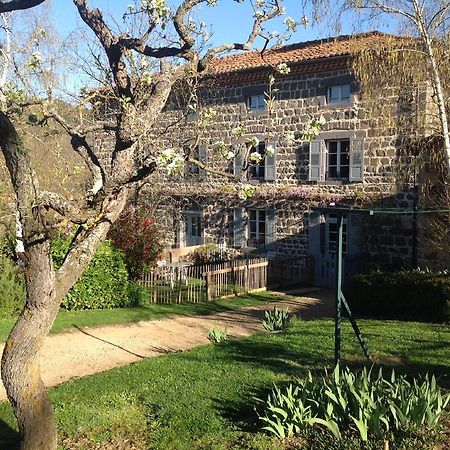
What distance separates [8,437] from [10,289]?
677 centimetres

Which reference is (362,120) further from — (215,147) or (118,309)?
(215,147)

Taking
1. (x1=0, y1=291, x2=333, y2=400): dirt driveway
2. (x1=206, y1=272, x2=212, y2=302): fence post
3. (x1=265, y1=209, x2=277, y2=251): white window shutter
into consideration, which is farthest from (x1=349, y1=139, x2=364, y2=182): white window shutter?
(x1=206, y1=272, x2=212, y2=302): fence post

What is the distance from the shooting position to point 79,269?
4648 mm

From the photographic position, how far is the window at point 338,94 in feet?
53.0

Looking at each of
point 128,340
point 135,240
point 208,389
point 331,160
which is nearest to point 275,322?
point 128,340

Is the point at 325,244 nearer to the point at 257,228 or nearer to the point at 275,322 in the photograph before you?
the point at 257,228

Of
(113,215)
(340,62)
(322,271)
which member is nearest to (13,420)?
(113,215)

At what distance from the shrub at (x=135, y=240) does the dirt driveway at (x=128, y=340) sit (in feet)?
8.92

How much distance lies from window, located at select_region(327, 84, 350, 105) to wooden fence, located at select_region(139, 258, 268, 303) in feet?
17.9

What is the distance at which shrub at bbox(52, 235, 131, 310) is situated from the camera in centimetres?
1228

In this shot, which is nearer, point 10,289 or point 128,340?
point 128,340

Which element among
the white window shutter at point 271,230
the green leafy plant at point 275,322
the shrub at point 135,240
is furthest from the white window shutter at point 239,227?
the green leafy plant at point 275,322

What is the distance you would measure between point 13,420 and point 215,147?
3.88 meters

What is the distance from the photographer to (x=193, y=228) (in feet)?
68.7
